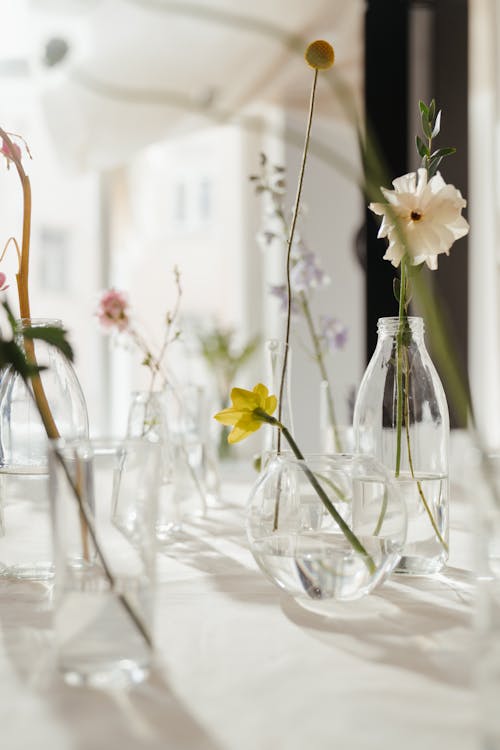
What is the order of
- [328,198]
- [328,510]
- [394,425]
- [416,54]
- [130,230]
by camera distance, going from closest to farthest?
[328,510], [394,425], [416,54], [328,198], [130,230]

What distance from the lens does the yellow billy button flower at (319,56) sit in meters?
0.62

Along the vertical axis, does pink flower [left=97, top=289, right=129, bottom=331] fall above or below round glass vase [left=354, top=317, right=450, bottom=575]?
above

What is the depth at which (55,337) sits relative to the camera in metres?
0.56

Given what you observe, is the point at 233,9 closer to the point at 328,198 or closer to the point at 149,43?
the point at 149,43

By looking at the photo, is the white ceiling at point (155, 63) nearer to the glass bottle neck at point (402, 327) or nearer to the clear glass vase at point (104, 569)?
the glass bottle neck at point (402, 327)

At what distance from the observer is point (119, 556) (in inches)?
21.0

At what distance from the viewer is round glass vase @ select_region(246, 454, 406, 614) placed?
0.66 metres

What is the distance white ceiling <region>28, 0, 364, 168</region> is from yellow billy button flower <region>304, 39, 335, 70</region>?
2649 millimetres

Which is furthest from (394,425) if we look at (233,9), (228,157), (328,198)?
(228,157)

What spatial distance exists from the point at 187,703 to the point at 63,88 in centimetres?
333

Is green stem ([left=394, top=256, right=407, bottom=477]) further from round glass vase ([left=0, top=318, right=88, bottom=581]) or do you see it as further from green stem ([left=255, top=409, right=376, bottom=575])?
round glass vase ([left=0, top=318, right=88, bottom=581])

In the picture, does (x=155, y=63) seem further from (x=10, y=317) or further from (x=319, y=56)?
(x=10, y=317)

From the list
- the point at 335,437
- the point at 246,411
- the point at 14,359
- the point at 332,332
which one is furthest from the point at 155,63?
the point at 14,359

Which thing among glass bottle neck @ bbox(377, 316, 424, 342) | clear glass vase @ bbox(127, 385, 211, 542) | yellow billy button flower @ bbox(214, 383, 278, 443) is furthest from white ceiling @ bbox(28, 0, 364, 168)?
yellow billy button flower @ bbox(214, 383, 278, 443)
